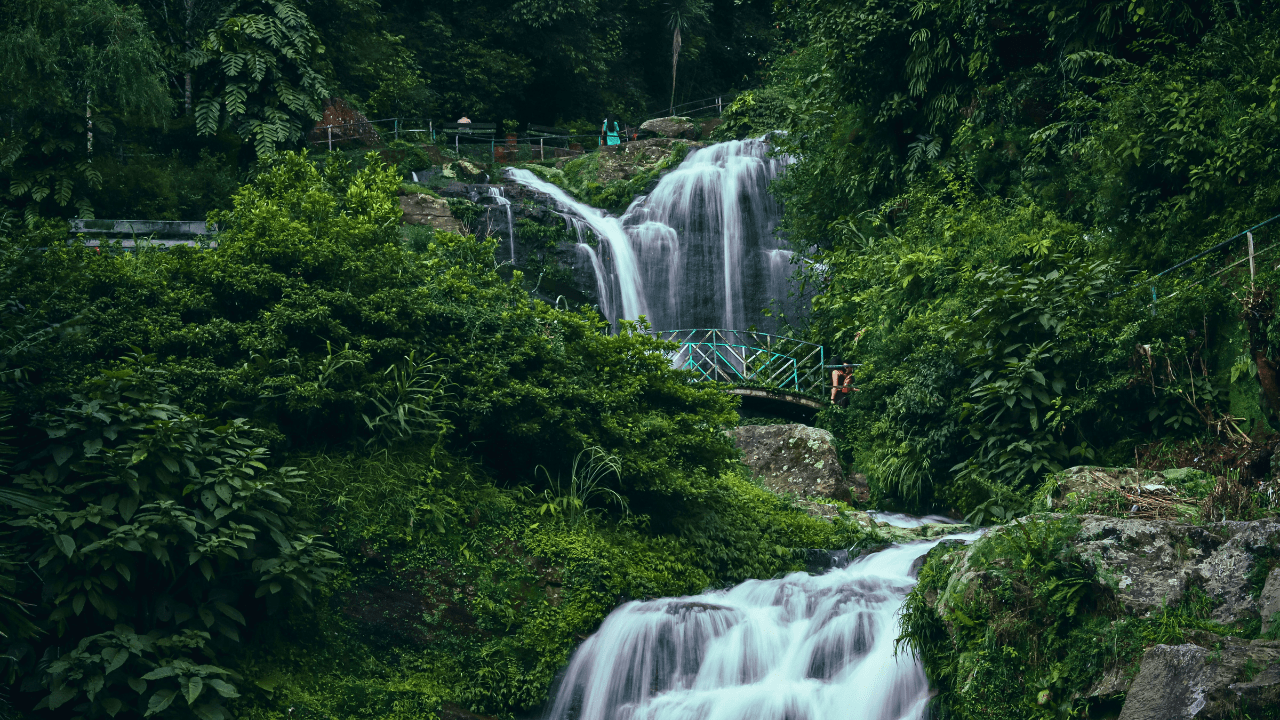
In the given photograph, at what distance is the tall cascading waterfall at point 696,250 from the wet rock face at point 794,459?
7.15 metres

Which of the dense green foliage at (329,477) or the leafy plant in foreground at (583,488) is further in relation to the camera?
the leafy plant in foreground at (583,488)

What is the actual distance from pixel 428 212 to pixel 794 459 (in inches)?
447

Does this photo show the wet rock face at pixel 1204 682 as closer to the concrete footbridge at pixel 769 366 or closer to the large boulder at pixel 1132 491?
the large boulder at pixel 1132 491

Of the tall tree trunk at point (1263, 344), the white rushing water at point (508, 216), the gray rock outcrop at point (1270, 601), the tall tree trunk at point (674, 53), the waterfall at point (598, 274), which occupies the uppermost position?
the tall tree trunk at point (674, 53)

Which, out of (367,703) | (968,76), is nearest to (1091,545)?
(367,703)

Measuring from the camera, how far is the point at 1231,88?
10578mm

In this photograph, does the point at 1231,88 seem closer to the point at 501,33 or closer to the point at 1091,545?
the point at 1091,545

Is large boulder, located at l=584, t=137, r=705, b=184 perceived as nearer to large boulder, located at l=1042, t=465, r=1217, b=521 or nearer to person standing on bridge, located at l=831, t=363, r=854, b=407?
person standing on bridge, located at l=831, t=363, r=854, b=407

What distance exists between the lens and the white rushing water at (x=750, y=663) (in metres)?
7.06

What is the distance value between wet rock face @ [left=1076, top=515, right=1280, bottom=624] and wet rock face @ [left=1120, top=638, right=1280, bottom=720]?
1.75ft

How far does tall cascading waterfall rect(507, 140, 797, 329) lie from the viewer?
67.2 feet

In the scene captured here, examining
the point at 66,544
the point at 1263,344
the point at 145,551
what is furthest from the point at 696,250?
the point at 66,544

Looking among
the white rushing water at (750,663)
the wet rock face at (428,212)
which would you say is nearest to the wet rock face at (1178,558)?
the white rushing water at (750,663)

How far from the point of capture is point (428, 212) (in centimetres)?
2061
